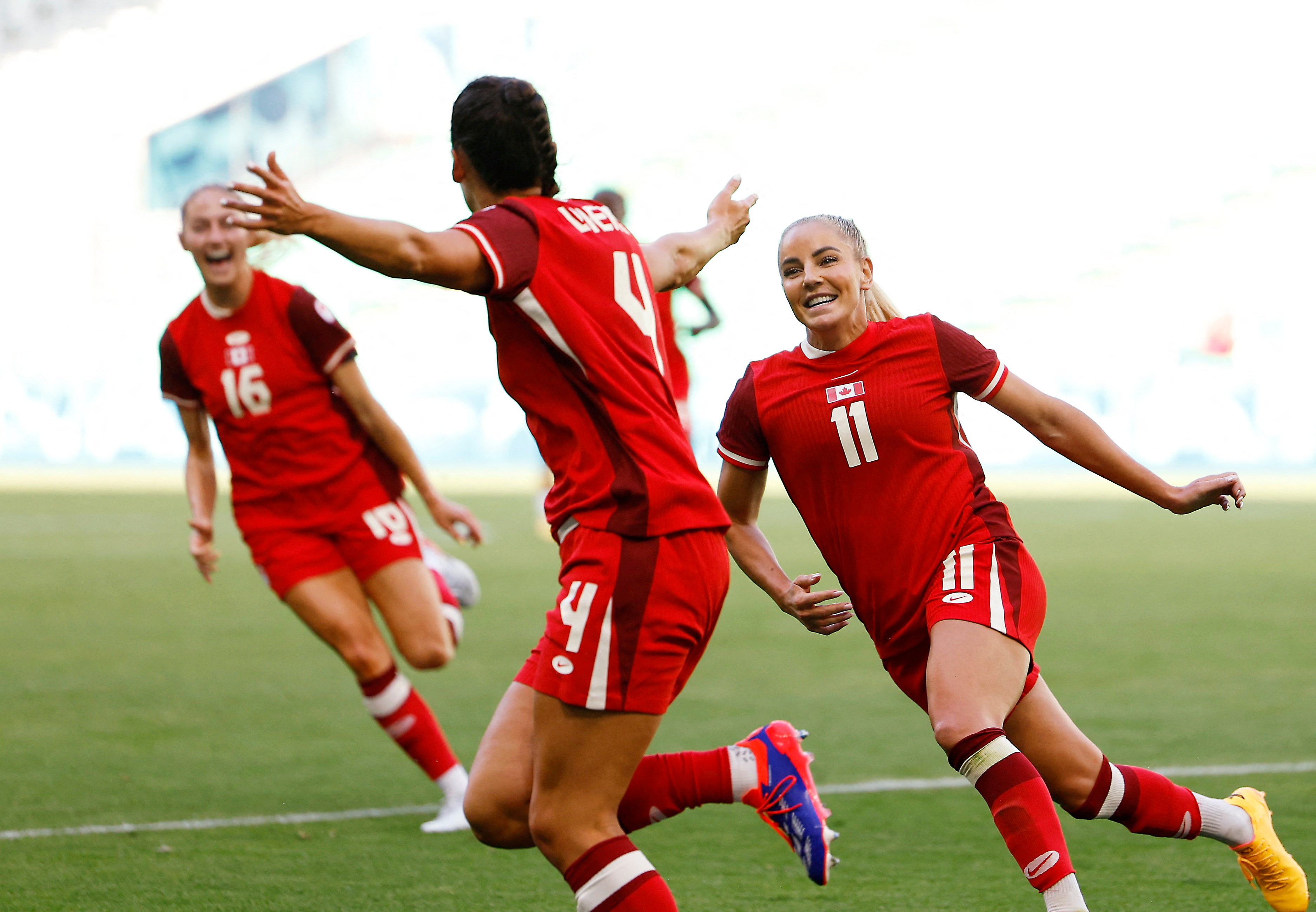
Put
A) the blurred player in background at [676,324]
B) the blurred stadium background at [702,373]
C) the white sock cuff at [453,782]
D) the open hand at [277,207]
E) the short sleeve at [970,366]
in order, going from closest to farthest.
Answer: the open hand at [277,207], the short sleeve at [970,366], the blurred stadium background at [702,373], the white sock cuff at [453,782], the blurred player in background at [676,324]

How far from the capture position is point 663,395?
3184mm

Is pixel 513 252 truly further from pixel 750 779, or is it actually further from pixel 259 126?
pixel 259 126

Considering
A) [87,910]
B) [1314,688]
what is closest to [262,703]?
[87,910]

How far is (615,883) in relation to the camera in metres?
3.04

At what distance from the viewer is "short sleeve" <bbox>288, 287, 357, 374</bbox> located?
5.39 metres

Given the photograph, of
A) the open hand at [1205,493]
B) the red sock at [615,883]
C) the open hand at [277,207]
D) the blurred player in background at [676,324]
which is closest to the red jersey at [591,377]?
the open hand at [277,207]

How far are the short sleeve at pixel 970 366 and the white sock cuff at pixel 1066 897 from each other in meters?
1.14

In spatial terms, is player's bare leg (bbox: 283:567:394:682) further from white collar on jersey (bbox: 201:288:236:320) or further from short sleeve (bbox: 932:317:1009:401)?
short sleeve (bbox: 932:317:1009:401)

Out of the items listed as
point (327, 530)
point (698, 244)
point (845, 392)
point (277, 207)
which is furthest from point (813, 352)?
point (327, 530)

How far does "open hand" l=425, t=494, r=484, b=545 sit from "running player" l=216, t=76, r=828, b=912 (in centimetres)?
189

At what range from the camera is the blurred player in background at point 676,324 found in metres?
7.73

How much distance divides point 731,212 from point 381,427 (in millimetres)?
1924

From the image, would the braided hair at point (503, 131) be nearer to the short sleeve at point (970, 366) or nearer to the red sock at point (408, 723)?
the short sleeve at point (970, 366)

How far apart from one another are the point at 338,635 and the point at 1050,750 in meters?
2.53
